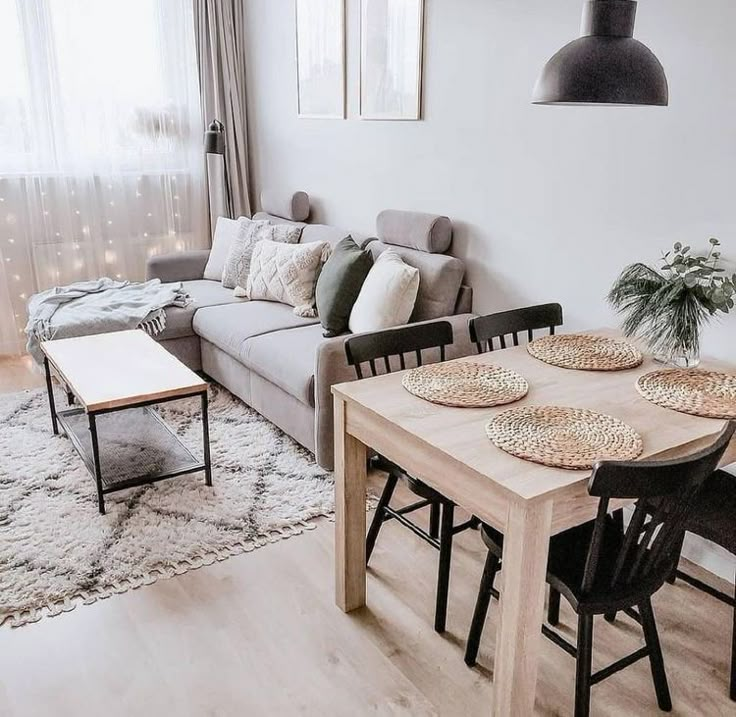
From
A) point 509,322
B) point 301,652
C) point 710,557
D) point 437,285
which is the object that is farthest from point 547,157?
point 301,652

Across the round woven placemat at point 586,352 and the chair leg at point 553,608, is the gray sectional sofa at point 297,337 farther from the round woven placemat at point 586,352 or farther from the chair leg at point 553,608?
the chair leg at point 553,608

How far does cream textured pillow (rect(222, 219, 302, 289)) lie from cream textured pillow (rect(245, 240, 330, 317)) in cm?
22

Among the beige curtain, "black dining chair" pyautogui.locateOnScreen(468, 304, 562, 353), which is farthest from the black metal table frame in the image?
the beige curtain

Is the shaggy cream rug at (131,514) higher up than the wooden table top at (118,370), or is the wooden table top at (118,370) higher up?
the wooden table top at (118,370)

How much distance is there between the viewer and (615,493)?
1.46 meters

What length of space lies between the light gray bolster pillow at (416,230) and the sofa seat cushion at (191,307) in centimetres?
105

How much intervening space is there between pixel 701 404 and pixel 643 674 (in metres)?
0.78

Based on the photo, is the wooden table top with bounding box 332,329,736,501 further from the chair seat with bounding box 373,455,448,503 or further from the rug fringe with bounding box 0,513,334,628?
the rug fringe with bounding box 0,513,334,628

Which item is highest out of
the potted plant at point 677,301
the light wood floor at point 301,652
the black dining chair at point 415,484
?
the potted plant at point 677,301

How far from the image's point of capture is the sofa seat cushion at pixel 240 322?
368 centimetres

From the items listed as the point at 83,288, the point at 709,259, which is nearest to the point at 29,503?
the point at 83,288

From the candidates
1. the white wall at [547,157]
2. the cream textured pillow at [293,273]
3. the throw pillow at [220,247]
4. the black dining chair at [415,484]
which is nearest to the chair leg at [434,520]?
the black dining chair at [415,484]

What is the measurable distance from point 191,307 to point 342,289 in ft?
3.69

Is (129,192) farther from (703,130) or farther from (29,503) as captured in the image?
(703,130)
